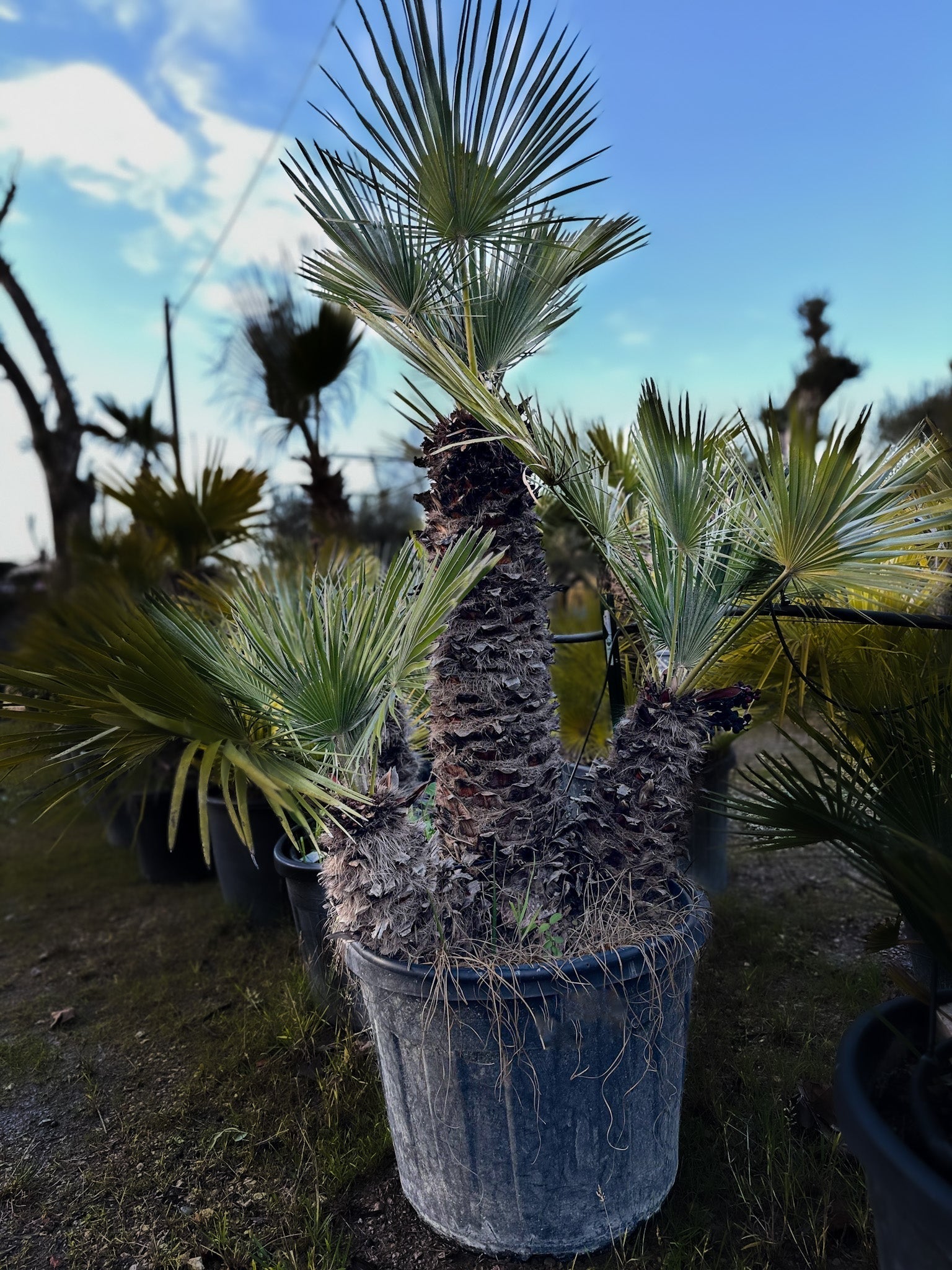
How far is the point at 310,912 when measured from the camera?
249cm

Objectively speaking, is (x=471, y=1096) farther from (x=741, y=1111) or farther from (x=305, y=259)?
(x=305, y=259)

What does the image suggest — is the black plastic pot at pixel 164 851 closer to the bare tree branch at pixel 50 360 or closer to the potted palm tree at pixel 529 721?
the potted palm tree at pixel 529 721

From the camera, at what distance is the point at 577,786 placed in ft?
7.30

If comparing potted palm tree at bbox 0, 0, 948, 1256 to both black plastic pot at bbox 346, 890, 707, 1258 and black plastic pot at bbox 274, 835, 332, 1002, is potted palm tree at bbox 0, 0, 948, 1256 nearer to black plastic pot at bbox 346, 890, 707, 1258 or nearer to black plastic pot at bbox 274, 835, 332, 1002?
black plastic pot at bbox 346, 890, 707, 1258

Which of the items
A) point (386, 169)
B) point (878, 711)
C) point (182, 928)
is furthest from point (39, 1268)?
point (386, 169)

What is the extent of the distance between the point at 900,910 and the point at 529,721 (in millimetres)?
715

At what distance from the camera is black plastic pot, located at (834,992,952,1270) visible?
943 mm

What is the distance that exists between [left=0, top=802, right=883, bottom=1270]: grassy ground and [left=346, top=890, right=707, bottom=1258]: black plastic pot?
4.0 inches

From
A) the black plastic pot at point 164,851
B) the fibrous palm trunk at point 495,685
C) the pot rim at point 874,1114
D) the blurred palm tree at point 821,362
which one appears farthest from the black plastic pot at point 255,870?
the blurred palm tree at point 821,362

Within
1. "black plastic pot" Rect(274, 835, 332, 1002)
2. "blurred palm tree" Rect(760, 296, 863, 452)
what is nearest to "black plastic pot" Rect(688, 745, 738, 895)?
"black plastic pot" Rect(274, 835, 332, 1002)

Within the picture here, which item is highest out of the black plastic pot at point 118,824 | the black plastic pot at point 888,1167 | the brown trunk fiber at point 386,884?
the brown trunk fiber at point 386,884

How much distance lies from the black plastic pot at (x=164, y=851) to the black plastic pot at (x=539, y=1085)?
2.64 m

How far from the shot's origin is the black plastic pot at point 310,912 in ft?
7.88

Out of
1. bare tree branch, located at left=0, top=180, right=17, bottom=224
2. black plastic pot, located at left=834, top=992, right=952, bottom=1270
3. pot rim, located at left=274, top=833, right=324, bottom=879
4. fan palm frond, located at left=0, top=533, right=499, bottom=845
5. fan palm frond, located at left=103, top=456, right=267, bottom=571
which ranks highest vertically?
bare tree branch, located at left=0, top=180, right=17, bottom=224
